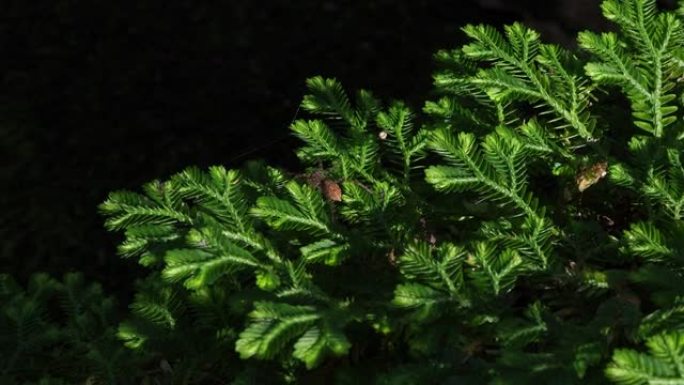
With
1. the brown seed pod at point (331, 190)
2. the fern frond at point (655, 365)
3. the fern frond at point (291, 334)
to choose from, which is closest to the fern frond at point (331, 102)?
the brown seed pod at point (331, 190)

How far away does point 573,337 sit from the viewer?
64.9 inches

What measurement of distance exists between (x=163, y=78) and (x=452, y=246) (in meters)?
3.53

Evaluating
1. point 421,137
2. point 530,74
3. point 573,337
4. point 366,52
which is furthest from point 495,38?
point 366,52

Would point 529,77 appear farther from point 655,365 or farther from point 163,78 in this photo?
point 163,78

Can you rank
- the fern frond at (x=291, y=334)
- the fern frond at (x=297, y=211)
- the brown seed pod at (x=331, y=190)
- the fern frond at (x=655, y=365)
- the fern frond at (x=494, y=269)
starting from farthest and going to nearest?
the brown seed pod at (x=331, y=190) < the fern frond at (x=297, y=211) < the fern frond at (x=494, y=269) < the fern frond at (x=291, y=334) < the fern frond at (x=655, y=365)

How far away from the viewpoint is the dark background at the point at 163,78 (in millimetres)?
4637

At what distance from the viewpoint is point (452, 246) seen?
70.8 inches

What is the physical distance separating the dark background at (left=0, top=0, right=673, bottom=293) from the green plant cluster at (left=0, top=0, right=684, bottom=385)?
2.32 m

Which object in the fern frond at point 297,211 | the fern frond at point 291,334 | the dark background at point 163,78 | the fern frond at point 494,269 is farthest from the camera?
the dark background at point 163,78

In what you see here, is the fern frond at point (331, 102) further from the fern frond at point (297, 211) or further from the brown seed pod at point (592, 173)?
the brown seed pod at point (592, 173)

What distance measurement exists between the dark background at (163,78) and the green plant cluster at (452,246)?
2.32 metres

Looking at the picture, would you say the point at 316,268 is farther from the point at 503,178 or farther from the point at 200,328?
the point at 503,178

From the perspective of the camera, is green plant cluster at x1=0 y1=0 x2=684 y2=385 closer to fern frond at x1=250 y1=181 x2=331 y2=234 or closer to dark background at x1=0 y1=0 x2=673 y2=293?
fern frond at x1=250 y1=181 x2=331 y2=234

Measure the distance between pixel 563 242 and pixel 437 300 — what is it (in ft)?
1.24
